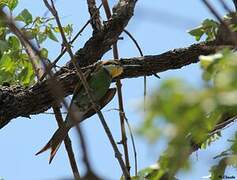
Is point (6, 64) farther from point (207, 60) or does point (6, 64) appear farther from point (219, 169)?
point (207, 60)

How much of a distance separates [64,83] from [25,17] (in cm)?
33

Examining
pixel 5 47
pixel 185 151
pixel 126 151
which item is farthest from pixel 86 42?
pixel 185 151

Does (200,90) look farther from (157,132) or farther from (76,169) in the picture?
(76,169)

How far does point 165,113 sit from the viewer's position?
64 cm

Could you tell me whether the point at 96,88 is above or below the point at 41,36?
below

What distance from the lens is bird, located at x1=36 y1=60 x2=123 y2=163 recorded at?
7.22 feet

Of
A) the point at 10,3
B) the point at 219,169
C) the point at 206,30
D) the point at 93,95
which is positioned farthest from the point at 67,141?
the point at 219,169

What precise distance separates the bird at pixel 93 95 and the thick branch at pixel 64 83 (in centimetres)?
4

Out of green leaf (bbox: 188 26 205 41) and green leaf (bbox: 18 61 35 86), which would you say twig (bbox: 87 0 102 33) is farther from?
green leaf (bbox: 188 26 205 41)

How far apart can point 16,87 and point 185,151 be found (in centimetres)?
155

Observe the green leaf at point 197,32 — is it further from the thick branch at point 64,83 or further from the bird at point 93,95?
the bird at point 93,95

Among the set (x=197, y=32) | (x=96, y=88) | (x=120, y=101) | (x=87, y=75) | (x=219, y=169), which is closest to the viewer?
(x=219, y=169)

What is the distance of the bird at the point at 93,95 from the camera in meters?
2.20

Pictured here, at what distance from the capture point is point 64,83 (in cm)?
213
